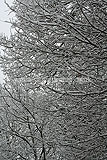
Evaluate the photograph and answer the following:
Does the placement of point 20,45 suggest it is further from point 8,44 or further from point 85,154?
point 85,154

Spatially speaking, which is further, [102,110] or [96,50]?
[102,110]

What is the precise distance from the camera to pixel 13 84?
25.6 feet

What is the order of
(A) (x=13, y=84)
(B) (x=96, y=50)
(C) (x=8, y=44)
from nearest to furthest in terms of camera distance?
(B) (x=96, y=50) → (C) (x=8, y=44) → (A) (x=13, y=84)

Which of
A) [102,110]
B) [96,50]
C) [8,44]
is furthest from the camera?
[8,44]

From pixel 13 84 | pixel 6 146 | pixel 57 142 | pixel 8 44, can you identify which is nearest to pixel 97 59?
pixel 57 142

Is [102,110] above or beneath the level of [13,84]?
beneath

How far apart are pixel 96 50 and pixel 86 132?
119 centimetres

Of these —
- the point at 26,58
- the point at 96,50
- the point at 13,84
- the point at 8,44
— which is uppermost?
the point at 13,84

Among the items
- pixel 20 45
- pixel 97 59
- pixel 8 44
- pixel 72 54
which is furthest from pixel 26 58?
pixel 97 59

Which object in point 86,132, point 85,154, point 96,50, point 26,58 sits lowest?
point 85,154

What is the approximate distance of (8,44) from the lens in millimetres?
4195

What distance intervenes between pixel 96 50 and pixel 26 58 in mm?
1418

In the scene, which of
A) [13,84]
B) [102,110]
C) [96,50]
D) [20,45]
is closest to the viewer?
[96,50]

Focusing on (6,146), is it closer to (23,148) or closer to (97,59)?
(23,148)
